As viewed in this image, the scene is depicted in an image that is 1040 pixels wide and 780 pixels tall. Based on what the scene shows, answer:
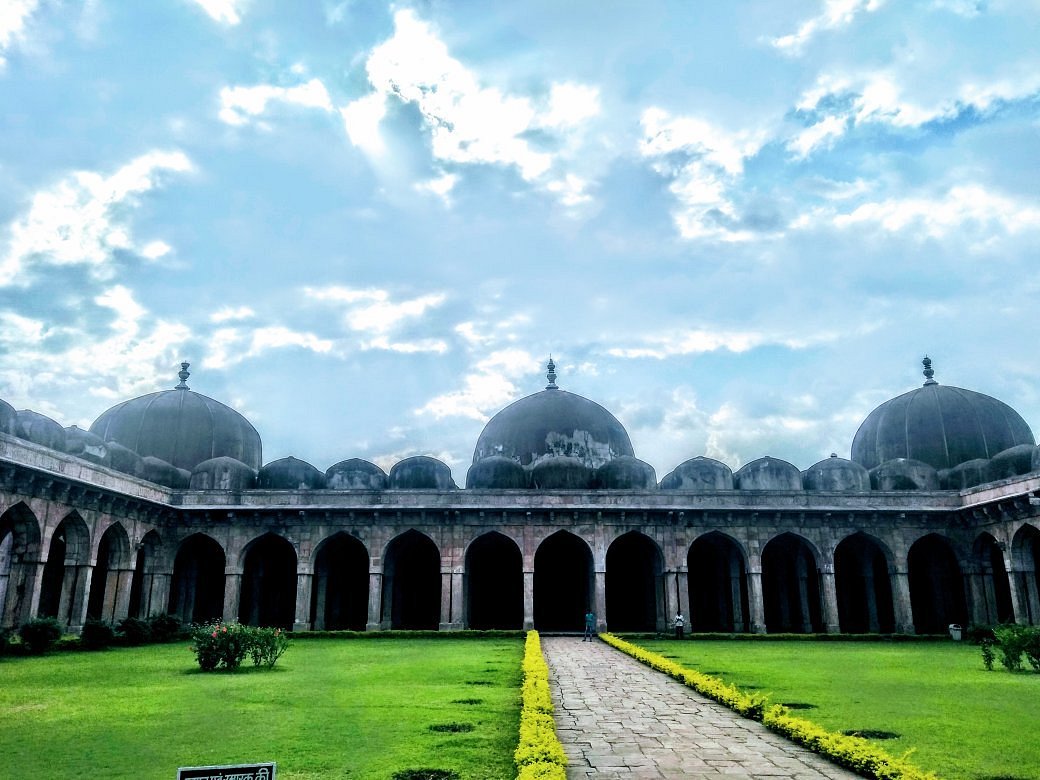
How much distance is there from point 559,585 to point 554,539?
7.97 ft

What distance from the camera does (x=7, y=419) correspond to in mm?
21125

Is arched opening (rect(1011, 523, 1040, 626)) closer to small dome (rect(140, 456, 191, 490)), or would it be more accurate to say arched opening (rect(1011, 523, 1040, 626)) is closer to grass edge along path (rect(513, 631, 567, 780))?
grass edge along path (rect(513, 631, 567, 780))

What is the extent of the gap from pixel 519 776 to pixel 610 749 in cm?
170

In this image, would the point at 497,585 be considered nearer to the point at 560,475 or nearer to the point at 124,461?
the point at 560,475

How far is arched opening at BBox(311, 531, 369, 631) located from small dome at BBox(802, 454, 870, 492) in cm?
1721

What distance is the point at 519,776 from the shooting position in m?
5.95

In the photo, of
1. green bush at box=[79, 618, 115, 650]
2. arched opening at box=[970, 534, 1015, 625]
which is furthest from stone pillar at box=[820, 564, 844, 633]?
green bush at box=[79, 618, 115, 650]

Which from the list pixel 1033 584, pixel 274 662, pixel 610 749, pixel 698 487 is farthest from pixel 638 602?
pixel 610 749

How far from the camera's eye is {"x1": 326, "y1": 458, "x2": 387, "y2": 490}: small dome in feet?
99.7

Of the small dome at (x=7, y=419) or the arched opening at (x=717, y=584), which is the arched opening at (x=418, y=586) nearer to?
the arched opening at (x=717, y=584)

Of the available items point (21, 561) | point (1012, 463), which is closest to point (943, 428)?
point (1012, 463)

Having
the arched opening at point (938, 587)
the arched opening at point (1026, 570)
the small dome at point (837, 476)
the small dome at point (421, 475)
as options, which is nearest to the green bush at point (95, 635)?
the small dome at point (421, 475)

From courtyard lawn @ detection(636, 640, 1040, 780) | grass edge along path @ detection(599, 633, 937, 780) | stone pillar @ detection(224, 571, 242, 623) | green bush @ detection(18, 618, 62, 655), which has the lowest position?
courtyard lawn @ detection(636, 640, 1040, 780)

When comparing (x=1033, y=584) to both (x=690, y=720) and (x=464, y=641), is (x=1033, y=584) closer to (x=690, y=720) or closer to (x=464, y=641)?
(x=464, y=641)
